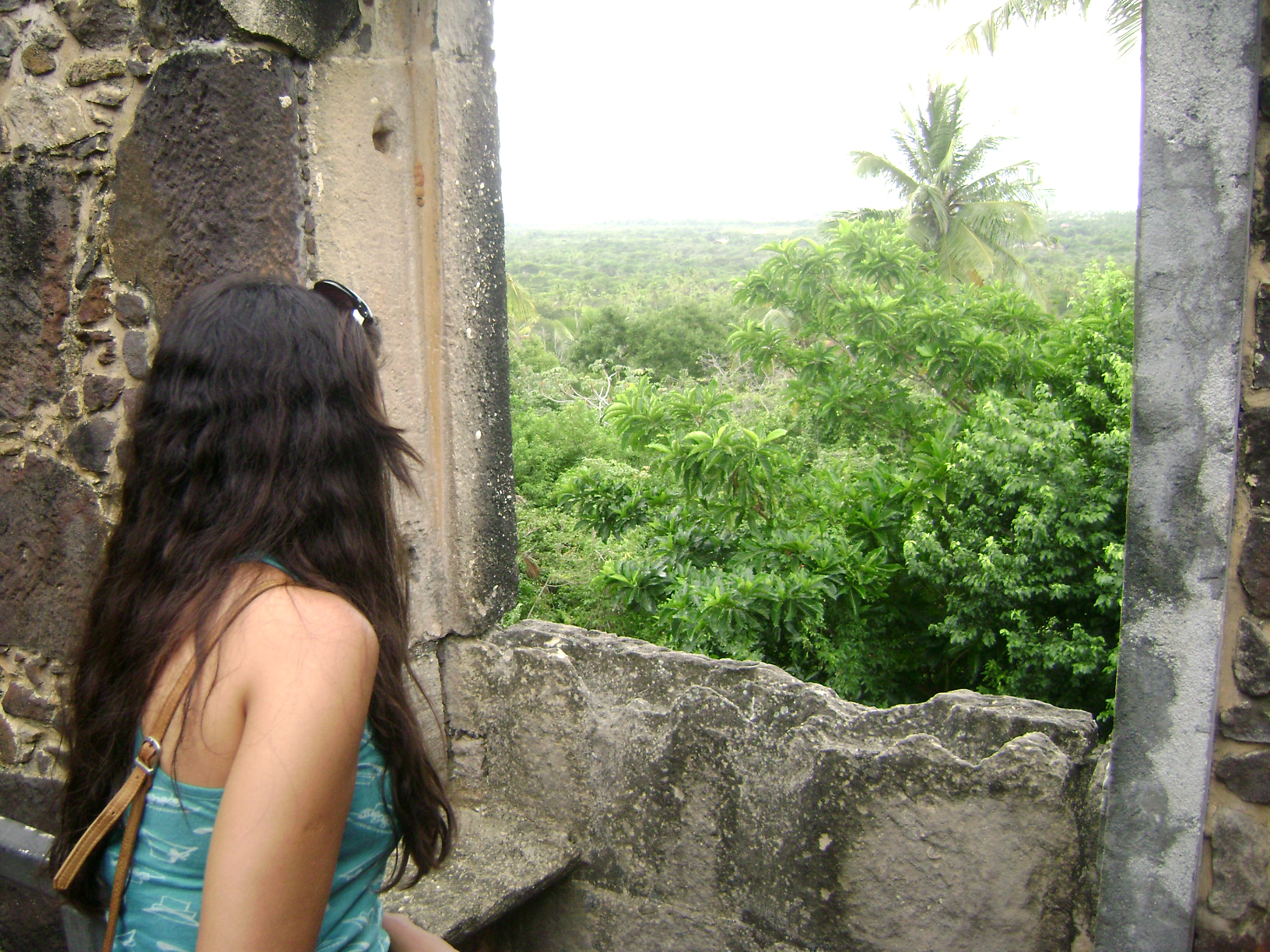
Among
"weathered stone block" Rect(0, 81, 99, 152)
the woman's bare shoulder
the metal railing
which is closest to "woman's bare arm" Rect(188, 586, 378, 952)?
the woman's bare shoulder

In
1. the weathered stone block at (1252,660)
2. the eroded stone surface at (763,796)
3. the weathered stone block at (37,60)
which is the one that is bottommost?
the eroded stone surface at (763,796)

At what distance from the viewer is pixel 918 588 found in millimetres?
4230

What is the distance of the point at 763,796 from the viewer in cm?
209

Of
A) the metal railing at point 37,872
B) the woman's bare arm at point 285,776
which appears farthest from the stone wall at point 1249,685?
the metal railing at point 37,872

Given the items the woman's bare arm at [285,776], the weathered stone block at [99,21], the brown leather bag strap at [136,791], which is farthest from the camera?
the weathered stone block at [99,21]

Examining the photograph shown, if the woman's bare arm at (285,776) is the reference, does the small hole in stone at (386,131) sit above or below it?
above

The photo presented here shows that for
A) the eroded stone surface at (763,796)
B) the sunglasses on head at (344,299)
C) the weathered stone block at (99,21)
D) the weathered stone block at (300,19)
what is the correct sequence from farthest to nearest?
the weathered stone block at (99,21) < the weathered stone block at (300,19) < the eroded stone surface at (763,796) < the sunglasses on head at (344,299)

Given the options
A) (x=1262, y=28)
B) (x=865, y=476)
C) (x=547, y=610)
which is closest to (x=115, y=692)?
(x=1262, y=28)

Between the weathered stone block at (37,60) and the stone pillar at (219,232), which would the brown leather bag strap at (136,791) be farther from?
the weathered stone block at (37,60)

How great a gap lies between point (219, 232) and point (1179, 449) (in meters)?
1.88

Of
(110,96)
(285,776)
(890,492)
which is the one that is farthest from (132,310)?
(890,492)

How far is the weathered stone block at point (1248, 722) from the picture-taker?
149cm

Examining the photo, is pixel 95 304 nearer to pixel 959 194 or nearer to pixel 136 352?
pixel 136 352

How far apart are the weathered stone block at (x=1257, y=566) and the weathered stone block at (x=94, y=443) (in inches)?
91.9
